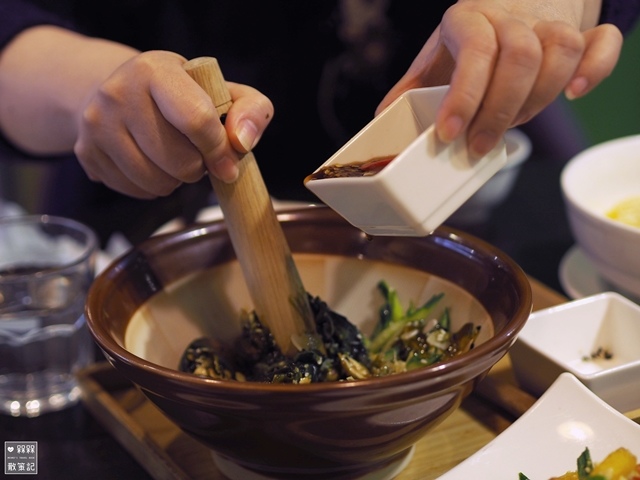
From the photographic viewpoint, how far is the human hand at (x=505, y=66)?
2.48 ft

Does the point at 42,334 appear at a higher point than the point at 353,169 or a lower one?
lower

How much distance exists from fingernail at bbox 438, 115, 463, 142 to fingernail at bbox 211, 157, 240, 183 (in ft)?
0.99

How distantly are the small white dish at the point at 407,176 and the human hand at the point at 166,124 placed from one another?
0.47 feet

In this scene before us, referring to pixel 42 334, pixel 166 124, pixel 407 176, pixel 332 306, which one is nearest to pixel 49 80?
pixel 42 334

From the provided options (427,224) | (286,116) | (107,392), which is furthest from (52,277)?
(286,116)

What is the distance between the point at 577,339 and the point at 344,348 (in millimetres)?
385

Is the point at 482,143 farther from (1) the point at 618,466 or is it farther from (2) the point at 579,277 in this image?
(2) the point at 579,277

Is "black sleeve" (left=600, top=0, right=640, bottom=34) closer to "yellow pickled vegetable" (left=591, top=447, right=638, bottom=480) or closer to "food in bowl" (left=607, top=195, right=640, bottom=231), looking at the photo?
"food in bowl" (left=607, top=195, right=640, bottom=231)

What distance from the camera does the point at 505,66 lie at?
2.54ft

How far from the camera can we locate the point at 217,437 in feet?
2.70

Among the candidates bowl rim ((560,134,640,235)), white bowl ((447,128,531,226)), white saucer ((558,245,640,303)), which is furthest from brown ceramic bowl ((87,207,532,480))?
white bowl ((447,128,531,226))

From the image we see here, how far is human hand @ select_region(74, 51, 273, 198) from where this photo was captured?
2.89 feet

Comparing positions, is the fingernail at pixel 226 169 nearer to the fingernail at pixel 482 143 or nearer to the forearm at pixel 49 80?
the fingernail at pixel 482 143

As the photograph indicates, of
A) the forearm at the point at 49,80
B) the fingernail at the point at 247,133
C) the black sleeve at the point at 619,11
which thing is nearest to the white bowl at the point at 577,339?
the fingernail at the point at 247,133
